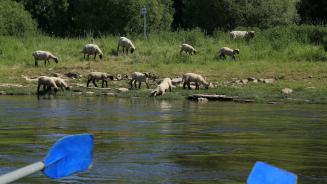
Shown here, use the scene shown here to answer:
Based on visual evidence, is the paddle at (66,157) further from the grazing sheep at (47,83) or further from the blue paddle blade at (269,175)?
the grazing sheep at (47,83)

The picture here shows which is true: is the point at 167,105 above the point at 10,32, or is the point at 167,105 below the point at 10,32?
below

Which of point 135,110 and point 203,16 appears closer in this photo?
point 135,110

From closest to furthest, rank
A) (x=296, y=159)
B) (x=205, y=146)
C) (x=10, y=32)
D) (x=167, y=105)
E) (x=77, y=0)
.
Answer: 1. (x=296, y=159)
2. (x=205, y=146)
3. (x=167, y=105)
4. (x=10, y=32)
5. (x=77, y=0)

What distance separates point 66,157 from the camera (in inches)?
277

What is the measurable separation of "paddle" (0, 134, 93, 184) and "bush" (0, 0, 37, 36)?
42651 millimetres

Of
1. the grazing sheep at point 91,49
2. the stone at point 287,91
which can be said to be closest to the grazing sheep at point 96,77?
→ the grazing sheep at point 91,49

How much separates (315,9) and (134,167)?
1820 inches

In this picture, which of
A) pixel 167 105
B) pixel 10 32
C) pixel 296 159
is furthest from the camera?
pixel 10 32

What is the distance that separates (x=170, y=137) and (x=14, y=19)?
3603 centimetres

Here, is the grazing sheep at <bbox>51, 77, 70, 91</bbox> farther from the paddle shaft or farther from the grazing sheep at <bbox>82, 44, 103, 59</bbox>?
the paddle shaft

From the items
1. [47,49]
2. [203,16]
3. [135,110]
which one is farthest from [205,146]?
[203,16]

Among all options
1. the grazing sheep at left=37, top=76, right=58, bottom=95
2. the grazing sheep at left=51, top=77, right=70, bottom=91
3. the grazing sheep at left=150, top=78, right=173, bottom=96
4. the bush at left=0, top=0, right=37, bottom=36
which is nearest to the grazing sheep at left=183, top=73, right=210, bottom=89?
the grazing sheep at left=150, top=78, right=173, bottom=96

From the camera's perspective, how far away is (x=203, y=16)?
186 ft

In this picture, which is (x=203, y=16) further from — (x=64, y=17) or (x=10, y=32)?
(x=10, y=32)
